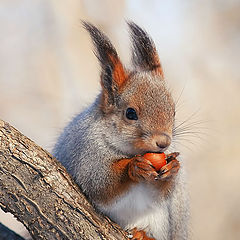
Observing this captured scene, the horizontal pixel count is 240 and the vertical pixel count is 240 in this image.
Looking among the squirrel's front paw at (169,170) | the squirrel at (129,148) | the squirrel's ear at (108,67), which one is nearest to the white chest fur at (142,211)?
the squirrel at (129,148)

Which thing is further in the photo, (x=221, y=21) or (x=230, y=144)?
(x=221, y=21)

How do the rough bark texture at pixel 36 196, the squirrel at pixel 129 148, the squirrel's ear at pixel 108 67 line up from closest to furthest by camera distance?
the rough bark texture at pixel 36 196
the squirrel at pixel 129 148
the squirrel's ear at pixel 108 67

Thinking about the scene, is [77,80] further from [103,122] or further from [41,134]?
[103,122]

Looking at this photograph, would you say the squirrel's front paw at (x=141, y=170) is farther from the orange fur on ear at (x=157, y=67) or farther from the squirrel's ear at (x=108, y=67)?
the orange fur on ear at (x=157, y=67)

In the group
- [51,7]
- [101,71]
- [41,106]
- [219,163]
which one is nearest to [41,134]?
[41,106]

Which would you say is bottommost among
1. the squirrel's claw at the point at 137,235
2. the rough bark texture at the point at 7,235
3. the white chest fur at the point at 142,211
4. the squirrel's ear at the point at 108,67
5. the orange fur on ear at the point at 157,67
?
the rough bark texture at the point at 7,235

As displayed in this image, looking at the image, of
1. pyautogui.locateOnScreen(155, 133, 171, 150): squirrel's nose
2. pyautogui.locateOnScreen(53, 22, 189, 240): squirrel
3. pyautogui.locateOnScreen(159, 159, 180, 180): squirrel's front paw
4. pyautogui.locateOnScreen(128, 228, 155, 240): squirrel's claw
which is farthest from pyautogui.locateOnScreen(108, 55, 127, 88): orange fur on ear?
pyautogui.locateOnScreen(128, 228, 155, 240): squirrel's claw

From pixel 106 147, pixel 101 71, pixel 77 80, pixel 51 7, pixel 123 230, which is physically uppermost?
pixel 51 7
